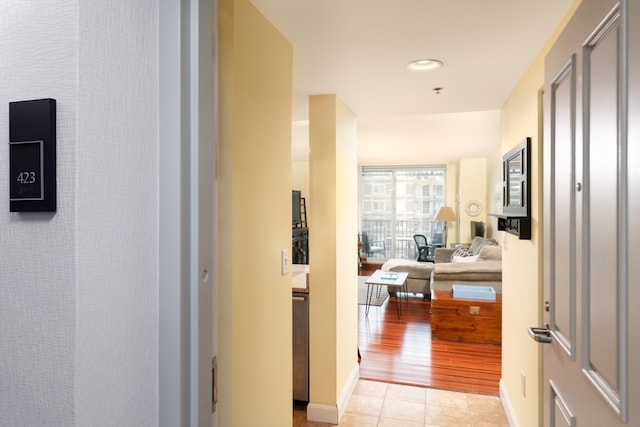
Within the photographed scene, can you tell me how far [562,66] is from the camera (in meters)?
1.24

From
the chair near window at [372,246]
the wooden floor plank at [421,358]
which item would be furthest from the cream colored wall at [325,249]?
the chair near window at [372,246]

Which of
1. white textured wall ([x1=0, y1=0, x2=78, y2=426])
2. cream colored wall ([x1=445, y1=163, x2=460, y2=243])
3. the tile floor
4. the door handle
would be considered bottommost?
the tile floor

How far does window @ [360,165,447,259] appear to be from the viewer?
9.74 m

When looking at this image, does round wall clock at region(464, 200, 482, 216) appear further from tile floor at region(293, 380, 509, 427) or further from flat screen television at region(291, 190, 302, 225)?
tile floor at region(293, 380, 509, 427)

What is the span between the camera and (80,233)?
26.6 inches

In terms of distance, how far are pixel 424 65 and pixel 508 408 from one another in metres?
2.37

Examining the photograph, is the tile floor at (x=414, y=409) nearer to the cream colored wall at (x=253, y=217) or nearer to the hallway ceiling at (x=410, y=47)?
the cream colored wall at (x=253, y=217)

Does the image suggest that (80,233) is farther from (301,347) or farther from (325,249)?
(301,347)

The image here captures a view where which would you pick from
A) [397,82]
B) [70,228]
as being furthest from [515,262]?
[70,228]

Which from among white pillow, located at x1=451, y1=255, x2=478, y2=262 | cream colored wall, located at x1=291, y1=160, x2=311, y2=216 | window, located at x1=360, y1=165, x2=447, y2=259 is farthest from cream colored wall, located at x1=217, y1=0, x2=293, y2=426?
window, located at x1=360, y1=165, x2=447, y2=259

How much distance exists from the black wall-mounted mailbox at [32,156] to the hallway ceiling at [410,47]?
1.05 metres

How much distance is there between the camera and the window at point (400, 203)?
32.0ft

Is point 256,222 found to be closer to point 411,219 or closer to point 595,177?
point 595,177

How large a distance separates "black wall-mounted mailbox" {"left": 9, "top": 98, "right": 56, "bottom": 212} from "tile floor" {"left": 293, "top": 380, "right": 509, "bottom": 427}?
2.60 m
